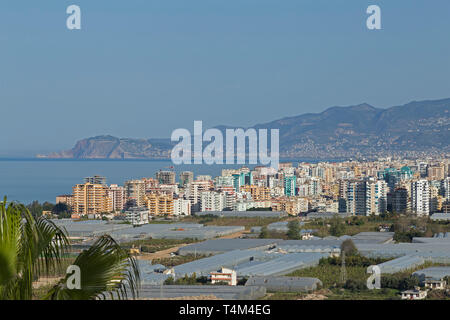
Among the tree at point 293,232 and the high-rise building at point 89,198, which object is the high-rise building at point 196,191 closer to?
the high-rise building at point 89,198

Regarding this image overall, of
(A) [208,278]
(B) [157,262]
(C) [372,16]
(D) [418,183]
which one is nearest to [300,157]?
(D) [418,183]

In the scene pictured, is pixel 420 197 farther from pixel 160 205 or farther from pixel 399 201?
pixel 160 205

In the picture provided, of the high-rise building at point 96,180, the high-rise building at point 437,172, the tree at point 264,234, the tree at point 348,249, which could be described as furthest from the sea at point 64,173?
the tree at point 348,249

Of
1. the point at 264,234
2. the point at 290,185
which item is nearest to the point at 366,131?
the point at 290,185

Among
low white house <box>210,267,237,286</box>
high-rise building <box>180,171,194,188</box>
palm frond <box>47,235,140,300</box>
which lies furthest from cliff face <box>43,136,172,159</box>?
palm frond <box>47,235,140,300</box>

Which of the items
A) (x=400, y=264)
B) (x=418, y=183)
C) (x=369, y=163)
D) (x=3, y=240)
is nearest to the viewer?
(x=3, y=240)
